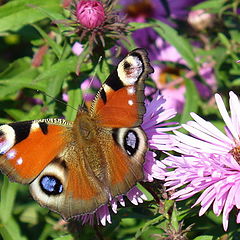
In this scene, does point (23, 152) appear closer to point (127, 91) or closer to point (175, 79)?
point (127, 91)

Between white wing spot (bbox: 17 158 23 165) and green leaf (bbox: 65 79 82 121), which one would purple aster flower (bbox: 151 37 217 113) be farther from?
white wing spot (bbox: 17 158 23 165)

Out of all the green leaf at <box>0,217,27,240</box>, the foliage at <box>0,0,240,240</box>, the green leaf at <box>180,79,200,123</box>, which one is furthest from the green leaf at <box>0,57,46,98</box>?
the green leaf at <box>180,79,200,123</box>

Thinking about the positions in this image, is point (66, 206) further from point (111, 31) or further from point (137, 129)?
point (111, 31)

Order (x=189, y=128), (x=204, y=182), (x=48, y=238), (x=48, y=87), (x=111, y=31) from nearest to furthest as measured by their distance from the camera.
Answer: (x=204, y=182)
(x=189, y=128)
(x=111, y=31)
(x=48, y=87)
(x=48, y=238)

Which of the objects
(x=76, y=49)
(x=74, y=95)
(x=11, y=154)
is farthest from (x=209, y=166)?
(x=76, y=49)

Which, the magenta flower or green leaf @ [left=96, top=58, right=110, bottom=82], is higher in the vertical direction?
green leaf @ [left=96, top=58, right=110, bottom=82]

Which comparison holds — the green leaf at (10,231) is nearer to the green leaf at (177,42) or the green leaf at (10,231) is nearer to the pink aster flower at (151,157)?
the pink aster flower at (151,157)

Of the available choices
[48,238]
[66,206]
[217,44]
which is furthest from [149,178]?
[217,44]
